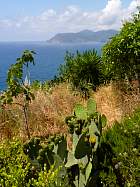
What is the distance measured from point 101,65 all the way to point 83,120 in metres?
8.99

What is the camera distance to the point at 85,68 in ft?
49.7

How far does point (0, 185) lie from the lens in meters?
4.79

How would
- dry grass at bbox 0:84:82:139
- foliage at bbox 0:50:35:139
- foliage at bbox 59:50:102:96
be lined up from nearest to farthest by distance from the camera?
foliage at bbox 0:50:35:139 → dry grass at bbox 0:84:82:139 → foliage at bbox 59:50:102:96

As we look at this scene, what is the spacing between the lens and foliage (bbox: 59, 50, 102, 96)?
1514 centimetres

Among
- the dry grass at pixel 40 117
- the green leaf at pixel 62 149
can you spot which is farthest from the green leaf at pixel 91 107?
the dry grass at pixel 40 117

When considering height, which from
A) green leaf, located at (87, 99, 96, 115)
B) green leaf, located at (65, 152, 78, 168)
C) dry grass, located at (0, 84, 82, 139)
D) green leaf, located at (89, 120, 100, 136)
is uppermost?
green leaf, located at (87, 99, 96, 115)

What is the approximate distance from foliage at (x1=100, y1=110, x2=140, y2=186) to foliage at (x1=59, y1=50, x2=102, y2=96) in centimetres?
911

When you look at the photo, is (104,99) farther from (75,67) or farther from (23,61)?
(23,61)

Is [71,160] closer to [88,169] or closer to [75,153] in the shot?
[75,153]

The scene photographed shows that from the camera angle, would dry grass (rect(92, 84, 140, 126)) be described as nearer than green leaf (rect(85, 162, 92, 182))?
No

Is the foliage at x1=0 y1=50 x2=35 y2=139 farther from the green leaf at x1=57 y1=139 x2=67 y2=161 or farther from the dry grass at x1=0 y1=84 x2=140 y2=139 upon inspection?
the green leaf at x1=57 y1=139 x2=67 y2=161

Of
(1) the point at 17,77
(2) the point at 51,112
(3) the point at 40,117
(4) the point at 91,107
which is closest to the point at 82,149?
(4) the point at 91,107

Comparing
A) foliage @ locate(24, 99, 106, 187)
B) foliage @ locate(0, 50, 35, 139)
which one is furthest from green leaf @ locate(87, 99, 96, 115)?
foliage @ locate(0, 50, 35, 139)

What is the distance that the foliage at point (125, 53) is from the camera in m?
11.8
